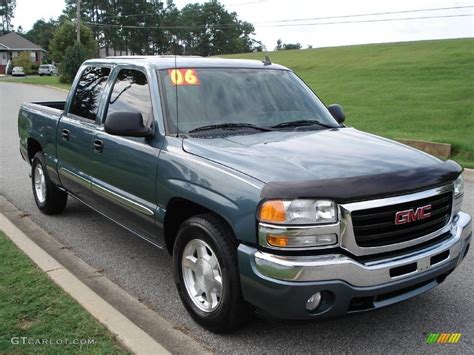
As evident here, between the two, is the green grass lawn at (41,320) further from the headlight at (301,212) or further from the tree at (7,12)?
the tree at (7,12)

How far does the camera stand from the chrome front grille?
2.94 metres

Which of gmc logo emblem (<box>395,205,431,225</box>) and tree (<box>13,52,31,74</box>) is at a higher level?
tree (<box>13,52,31,74</box>)

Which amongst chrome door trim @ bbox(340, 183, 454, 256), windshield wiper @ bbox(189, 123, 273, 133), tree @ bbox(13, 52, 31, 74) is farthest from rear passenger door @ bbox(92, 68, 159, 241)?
tree @ bbox(13, 52, 31, 74)

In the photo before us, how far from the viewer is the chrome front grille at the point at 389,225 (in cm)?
294

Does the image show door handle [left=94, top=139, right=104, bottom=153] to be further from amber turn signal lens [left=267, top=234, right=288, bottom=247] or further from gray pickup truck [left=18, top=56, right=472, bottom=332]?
amber turn signal lens [left=267, top=234, right=288, bottom=247]

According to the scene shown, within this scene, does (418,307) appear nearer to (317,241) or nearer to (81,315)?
(317,241)

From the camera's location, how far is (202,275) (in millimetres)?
3486

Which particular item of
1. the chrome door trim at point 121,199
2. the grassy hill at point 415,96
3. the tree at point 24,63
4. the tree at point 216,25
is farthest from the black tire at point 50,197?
the tree at point 216,25

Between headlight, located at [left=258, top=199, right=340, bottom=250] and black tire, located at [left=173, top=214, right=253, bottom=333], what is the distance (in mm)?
378

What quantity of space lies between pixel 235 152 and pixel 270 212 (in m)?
0.65

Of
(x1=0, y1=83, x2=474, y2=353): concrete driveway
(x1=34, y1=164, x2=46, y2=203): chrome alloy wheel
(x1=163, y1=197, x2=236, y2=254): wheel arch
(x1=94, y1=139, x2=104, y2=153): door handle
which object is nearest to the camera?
(x1=0, y1=83, x2=474, y2=353): concrete driveway

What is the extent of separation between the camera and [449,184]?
341 centimetres

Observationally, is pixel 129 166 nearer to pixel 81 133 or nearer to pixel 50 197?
pixel 81 133

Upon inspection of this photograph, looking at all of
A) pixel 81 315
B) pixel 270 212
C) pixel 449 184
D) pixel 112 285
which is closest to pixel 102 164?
pixel 112 285
